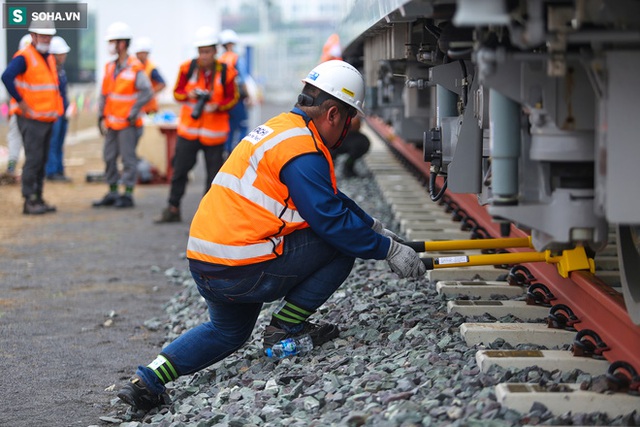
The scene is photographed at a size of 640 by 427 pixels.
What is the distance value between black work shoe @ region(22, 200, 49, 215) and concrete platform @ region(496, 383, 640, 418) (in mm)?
8795

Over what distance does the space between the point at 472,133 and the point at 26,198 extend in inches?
297

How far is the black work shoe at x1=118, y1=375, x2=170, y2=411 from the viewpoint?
14.7 ft

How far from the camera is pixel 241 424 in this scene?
3945mm

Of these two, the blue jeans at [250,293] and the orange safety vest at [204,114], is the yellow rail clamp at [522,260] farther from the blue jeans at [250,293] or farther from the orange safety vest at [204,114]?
the orange safety vest at [204,114]

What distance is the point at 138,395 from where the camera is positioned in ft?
14.7

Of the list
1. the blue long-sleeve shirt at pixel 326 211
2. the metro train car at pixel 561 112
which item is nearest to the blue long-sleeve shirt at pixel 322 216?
the blue long-sleeve shirt at pixel 326 211

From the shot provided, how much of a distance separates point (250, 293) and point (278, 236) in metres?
0.29

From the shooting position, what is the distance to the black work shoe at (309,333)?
4891mm

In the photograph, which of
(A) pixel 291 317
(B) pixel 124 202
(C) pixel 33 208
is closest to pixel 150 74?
(B) pixel 124 202

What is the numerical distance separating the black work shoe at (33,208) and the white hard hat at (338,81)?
24.4 feet

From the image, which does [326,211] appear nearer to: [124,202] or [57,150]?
[124,202]

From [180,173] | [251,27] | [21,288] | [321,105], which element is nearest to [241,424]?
[321,105]

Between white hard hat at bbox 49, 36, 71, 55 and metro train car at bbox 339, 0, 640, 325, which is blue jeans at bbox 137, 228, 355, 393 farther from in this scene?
white hard hat at bbox 49, 36, 71, 55

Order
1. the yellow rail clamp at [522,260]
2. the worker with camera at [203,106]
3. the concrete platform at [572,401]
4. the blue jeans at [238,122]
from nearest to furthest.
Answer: the concrete platform at [572,401] < the yellow rail clamp at [522,260] < the worker with camera at [203,106] < the blue jeans at [238,122]
